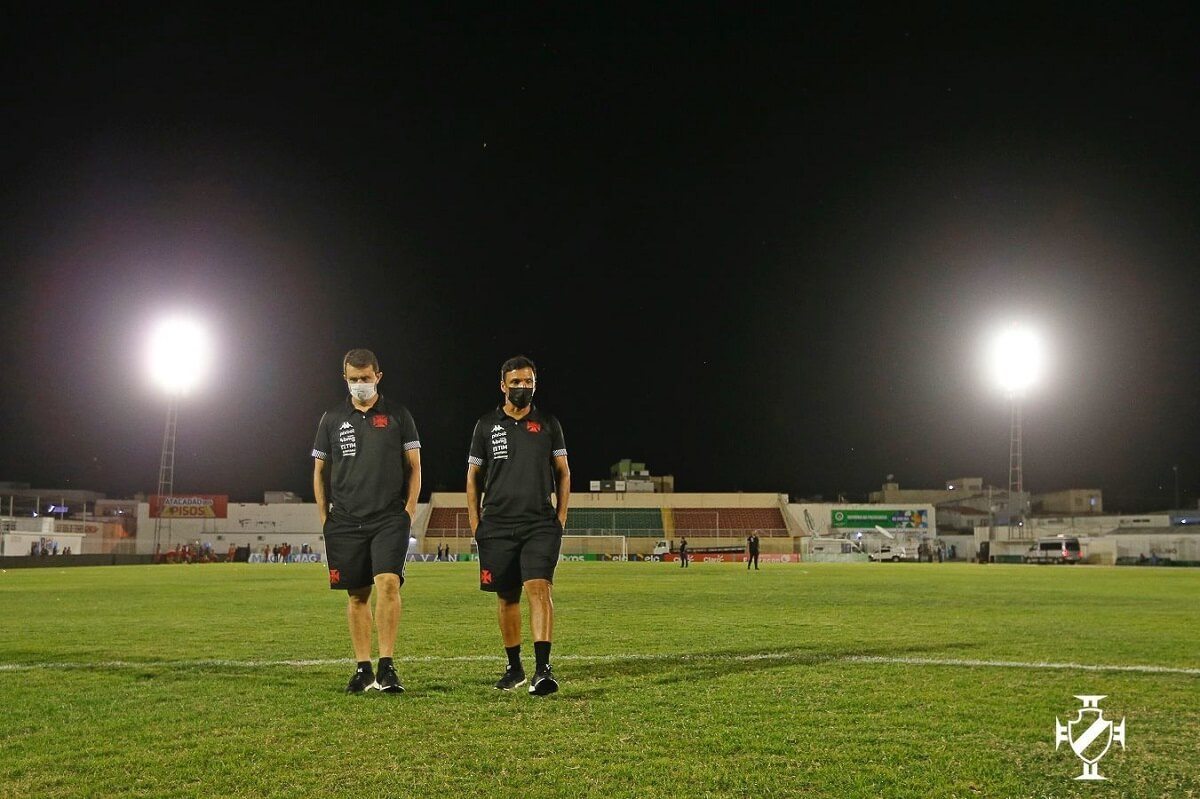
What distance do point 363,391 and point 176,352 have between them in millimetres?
50621

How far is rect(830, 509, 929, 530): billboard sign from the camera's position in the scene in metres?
82.6

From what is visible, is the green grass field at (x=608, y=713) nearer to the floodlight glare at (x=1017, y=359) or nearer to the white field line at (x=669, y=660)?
the white field line at (x=669, y=660)

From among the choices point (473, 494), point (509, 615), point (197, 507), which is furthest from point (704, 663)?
point (197, 507)

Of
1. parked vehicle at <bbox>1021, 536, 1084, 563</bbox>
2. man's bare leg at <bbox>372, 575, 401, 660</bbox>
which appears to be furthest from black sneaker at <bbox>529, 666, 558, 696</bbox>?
parked vehicle at <bbox>1021, 536, 1084, 563</bbox>

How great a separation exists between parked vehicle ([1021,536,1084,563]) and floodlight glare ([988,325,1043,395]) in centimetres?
978

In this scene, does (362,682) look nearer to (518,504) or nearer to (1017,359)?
(518,504)

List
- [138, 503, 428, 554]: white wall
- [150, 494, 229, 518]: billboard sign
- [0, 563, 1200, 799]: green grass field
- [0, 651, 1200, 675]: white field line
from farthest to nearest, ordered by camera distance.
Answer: [150, 494, 229, 518]: billboard sign < [138, 503, 428, 554]: white wall < [0, 651, 1200, 675]: white field line < [0, 563, 1200, 799]: green grass field

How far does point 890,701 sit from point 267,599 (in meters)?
15.3

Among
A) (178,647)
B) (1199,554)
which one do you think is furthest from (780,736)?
(1199,554)

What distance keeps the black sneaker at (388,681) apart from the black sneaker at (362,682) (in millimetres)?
77

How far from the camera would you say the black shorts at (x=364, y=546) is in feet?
21.5

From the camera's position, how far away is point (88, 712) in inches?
239

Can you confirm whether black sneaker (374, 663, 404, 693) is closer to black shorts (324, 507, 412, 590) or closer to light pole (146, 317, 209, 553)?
black shorts (324, 507, 412, 590)

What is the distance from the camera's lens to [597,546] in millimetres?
66938
